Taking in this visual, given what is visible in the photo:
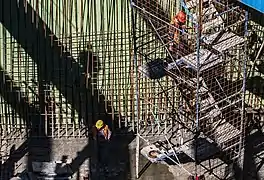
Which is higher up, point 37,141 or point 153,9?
point 153,9

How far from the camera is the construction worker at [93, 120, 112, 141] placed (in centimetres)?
1786

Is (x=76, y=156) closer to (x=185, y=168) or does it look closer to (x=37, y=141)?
(x=37, y=141)

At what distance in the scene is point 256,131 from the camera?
727 inches

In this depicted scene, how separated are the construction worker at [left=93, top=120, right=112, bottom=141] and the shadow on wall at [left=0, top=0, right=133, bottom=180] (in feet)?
0.66

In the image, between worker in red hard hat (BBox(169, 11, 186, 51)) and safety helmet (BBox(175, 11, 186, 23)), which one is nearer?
worker in red hard hat (BBox(169, 11, 186, 51))

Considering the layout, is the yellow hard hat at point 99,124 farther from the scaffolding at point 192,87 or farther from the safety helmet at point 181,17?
the safety helmet at point 181,17

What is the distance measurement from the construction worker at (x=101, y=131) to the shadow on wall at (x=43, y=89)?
0.20 m

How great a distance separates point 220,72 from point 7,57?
4.93 m

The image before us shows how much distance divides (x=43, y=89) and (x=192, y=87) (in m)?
3.83

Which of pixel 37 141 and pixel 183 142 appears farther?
pixel 37 141

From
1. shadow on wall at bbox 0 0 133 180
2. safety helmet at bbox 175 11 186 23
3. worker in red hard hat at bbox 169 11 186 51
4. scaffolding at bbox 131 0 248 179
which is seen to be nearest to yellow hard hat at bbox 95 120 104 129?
shadow on wall at bbox 0 0 133 180

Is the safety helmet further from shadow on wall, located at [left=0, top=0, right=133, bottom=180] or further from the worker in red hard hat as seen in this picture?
shadow on wall, located at [left=0, top=0, right=133, bottom=180]

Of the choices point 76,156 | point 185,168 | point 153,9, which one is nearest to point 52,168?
point 76,156

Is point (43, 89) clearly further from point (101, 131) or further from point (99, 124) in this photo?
point (101, 131)
